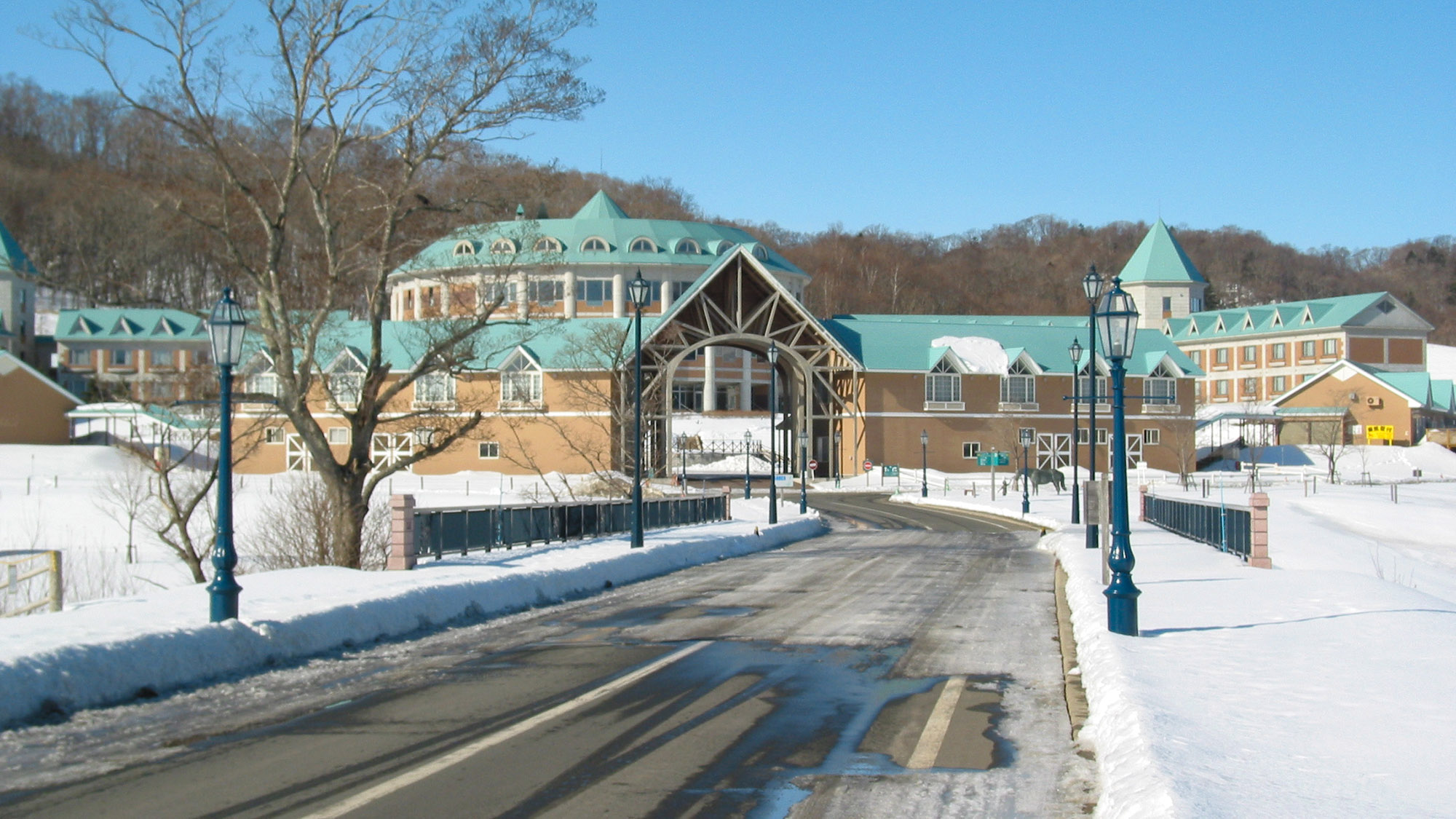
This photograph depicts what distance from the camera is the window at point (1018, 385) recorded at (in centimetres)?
7269

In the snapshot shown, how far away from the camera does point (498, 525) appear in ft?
77.0

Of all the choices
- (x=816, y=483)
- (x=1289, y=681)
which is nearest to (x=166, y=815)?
(x=1289, y=681)

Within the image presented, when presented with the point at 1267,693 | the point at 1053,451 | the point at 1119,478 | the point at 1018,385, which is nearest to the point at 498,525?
the point at 1119,478

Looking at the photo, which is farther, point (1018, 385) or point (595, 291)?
point (595, 291)

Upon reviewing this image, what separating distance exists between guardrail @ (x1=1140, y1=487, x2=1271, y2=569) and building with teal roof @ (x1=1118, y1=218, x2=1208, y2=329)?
78.1 m

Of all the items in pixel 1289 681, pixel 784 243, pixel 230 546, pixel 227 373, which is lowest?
pixel 1289 681

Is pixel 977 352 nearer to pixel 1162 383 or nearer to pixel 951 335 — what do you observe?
pixel 951 335

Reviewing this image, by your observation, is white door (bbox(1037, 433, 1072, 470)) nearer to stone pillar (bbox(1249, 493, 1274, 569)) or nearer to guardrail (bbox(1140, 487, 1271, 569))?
guardrail (bbox(1140, 487, 1271, 569))

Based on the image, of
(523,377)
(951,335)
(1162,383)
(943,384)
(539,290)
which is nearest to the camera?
(539,290)

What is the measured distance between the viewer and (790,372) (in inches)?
2881

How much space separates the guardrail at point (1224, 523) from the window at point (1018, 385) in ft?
123

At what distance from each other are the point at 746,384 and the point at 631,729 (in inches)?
2999

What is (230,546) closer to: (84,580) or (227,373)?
(227,373)

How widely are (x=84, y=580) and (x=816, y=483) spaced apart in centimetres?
4187
